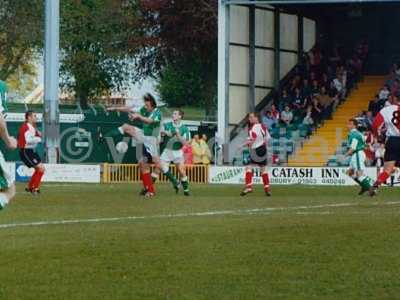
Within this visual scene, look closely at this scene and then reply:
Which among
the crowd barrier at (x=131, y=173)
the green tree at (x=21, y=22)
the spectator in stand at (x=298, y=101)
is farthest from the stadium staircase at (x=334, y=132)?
the green tree at (x=21, y=22)

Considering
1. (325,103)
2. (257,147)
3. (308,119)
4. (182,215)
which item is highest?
(325,103)

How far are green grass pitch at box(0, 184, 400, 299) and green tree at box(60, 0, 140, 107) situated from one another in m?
42.3

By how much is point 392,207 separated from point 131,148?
24973 millimetres

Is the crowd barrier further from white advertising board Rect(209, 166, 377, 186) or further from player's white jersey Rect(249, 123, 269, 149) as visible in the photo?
player's white jersey Rect(249, 123, 269, 149)

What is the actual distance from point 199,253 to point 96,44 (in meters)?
53.8

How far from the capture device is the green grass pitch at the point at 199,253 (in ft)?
39.8

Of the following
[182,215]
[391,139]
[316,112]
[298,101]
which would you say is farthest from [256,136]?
[298,101]

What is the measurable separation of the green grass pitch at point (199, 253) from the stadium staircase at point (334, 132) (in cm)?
2088

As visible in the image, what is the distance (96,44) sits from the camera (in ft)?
222

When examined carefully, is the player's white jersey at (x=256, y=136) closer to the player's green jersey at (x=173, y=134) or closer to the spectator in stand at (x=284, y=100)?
the player's green jersey at (x=173, y=134)

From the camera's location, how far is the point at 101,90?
7319 centimetres

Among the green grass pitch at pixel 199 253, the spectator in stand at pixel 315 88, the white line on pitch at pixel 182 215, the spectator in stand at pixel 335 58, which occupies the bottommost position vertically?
the white line on pitch at pixel 182 215

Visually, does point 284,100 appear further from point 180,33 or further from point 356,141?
point 356,141

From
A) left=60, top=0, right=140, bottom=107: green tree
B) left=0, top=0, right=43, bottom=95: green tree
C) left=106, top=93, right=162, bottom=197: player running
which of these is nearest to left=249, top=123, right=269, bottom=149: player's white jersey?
left=106, top=93, right=162, bottom=197: player running
